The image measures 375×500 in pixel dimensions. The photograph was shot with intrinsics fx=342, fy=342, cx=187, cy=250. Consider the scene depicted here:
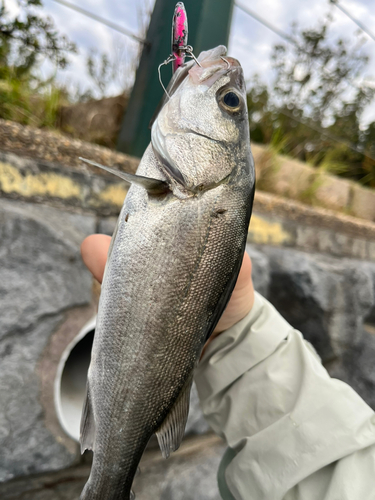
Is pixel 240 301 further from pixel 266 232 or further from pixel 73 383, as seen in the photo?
pixel 266 232

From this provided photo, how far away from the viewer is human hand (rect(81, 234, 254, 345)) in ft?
4.64

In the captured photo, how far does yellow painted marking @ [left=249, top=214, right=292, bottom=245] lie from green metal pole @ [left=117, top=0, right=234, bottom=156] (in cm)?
116

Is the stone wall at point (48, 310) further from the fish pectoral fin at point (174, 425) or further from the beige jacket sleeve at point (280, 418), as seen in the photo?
the fish pectoral fin at point (174, 425)

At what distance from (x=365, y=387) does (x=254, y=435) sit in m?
2.37

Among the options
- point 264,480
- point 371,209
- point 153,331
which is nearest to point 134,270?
point 153,331

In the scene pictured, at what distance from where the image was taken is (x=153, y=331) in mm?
990

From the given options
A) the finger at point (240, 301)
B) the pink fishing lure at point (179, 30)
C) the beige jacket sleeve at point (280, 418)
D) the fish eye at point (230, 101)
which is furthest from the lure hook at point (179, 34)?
the beige jacket sleeve at point (280, 418)

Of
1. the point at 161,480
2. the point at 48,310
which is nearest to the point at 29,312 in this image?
the point at 48,310

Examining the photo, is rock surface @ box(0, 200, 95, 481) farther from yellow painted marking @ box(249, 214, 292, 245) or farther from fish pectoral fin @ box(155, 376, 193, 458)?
yellow painted marking @ box(249, 214, 292, 245)

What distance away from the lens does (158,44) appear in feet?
8.22

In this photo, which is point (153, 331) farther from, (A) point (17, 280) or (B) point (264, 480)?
(A) point (17, 280)

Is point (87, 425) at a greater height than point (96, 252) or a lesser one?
lesser

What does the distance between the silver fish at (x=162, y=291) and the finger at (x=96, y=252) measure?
0.38m

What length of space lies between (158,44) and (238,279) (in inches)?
76.8
